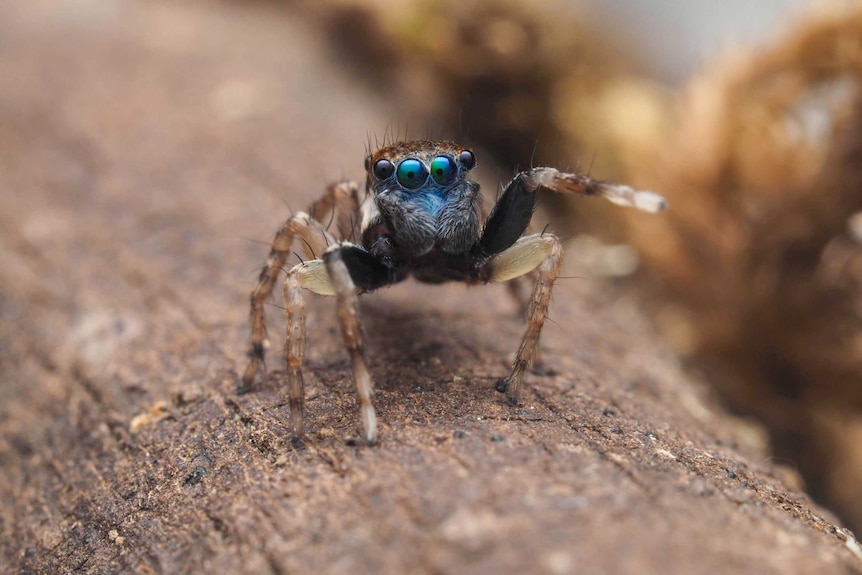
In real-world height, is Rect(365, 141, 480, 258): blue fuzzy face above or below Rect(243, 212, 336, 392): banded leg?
above

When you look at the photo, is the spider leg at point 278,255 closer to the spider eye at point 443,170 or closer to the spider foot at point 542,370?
the spider eye at point 443,170

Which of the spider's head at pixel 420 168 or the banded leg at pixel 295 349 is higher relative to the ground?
the spider's head at pixel 420 168

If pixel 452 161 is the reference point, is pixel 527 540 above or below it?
below

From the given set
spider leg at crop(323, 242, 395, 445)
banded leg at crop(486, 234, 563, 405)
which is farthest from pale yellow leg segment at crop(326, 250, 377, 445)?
banded leg at crop(486, 234, 563, 405)

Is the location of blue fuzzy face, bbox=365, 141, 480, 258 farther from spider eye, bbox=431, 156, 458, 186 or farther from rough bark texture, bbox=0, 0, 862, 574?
rough bark texture, bbox=0, 0, 862, 574

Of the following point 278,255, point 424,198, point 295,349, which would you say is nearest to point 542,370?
point 424,198

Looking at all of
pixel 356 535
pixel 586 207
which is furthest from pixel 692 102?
pixel 356 535

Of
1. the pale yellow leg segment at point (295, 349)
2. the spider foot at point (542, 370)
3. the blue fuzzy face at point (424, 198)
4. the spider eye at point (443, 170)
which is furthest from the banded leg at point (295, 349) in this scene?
the spider foot at point (542, 370)

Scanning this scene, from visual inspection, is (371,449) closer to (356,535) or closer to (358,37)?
(356,535)
